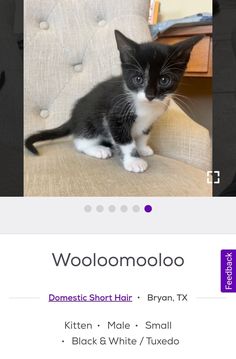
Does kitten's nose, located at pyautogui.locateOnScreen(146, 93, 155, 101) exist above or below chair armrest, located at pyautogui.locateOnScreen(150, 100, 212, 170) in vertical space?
above

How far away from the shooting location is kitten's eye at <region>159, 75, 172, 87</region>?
2.27ft

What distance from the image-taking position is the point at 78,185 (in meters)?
0.50

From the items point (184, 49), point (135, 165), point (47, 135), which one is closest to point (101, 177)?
point (135, 165)

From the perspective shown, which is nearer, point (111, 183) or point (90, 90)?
point (111, 183)

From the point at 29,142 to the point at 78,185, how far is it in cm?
18

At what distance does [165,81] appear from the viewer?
696mm

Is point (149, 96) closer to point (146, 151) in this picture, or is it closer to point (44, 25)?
point (146, 151)

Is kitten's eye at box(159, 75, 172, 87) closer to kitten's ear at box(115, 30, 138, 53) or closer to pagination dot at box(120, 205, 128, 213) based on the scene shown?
kitten's ear at box(115, 30, 138, 53)

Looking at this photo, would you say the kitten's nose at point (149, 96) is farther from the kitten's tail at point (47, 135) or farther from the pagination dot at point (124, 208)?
the pagination dot at point (124, 208)

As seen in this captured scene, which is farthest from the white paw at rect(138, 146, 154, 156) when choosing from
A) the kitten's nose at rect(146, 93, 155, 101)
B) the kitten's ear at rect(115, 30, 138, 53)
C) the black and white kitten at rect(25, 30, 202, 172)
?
the kitten's ear at rect(115, 30, 138, 53)
